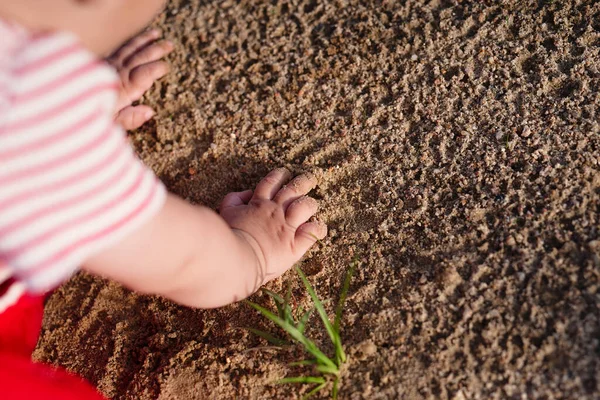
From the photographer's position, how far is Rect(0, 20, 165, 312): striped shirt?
0.95 metres

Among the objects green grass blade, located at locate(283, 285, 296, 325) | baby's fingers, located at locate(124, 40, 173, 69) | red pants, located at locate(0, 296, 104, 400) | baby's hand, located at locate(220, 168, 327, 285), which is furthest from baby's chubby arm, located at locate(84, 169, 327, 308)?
baby's fingers, located at locate(124, 40, 173, 69)

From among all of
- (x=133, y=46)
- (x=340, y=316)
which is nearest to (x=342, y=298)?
(x=340, y=316)

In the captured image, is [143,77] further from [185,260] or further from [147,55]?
[185,260]

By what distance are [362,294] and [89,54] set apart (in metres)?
0.82

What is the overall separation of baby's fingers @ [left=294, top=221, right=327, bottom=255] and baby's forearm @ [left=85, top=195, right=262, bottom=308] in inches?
5.3

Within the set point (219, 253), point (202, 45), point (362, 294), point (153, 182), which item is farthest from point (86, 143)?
point (202, 45)

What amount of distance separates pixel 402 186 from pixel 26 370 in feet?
3.19

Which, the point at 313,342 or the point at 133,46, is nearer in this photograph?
the point at 313,342

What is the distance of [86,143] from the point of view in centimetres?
98

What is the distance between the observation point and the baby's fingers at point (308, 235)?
1.52 metres

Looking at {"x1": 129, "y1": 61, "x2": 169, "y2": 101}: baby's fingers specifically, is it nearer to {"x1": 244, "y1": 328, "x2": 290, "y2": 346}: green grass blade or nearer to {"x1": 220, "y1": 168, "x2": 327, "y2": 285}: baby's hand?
{"x1": 220, "y1": 168, "x2": 327, "y2": 285}: baby's hand

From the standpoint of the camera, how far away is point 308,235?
1526 millimetres

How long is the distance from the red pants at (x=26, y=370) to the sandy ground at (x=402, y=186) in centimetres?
19

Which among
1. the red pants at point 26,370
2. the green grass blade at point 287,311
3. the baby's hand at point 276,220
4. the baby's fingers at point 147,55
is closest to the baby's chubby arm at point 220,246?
the baby's hand at point 276,220
